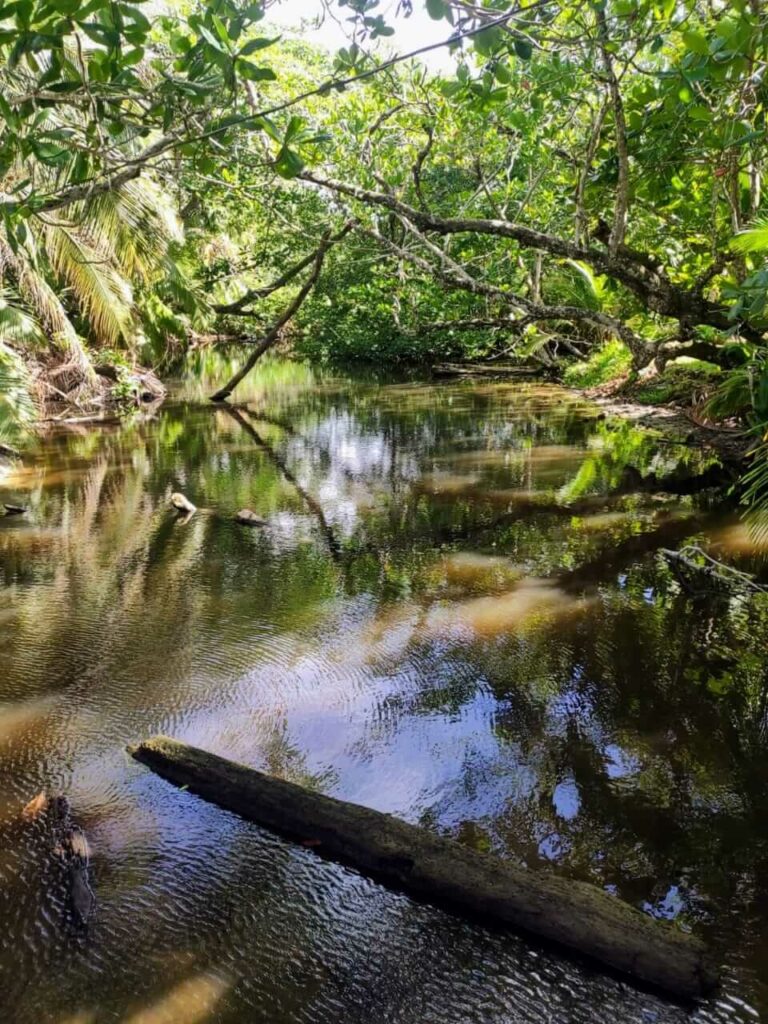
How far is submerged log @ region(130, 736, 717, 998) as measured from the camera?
244cm

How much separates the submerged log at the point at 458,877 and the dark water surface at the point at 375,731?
8 centimetres

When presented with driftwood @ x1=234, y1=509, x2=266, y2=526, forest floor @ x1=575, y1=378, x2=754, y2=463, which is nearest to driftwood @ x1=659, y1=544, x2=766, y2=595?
forest floor @ x1=575, y1=378, x2=754, y2=463

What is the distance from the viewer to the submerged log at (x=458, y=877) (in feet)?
7.99

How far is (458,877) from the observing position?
2.78 m

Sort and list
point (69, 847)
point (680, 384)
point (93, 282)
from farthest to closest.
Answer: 1. point (93, 282)
2. point (680, 384)
3. point (69, 847)

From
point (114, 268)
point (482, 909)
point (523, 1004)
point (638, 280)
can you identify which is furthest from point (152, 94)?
point (114, 268)

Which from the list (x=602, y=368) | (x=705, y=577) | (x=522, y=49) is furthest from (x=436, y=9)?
(x=602, y=368)

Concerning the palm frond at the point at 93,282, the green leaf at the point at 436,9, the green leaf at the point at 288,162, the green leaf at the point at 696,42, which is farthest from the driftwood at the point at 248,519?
the palm frond at the point at 93,282

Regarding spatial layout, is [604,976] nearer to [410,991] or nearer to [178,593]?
[410,991]

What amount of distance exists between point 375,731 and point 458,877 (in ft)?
4.37

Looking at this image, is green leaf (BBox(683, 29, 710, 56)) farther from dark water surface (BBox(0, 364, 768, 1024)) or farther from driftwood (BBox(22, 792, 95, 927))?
driftwood (BBox(22, 792, 95, 927))

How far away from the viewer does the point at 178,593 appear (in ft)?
19.9

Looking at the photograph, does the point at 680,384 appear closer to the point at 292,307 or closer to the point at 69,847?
the point at 292,307

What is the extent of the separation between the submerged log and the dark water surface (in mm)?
76
